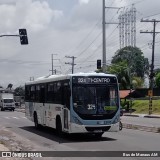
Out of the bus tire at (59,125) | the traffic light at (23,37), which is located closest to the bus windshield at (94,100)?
the bus tire at (59,125)

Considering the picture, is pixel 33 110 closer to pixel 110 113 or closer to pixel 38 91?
pixel 38 91

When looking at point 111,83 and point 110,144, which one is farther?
point 111,83

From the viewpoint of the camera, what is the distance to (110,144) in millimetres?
18203

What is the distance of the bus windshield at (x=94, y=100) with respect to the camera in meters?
20.0

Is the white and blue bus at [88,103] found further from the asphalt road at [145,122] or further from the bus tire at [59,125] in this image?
the asphalt road at [145,122]

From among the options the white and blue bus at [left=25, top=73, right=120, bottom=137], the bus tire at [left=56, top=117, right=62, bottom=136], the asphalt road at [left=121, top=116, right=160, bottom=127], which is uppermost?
the white and blue bus at [left=25, top=73, right=120, bottom=137]

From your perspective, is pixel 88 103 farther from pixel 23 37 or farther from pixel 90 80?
pixel 23 37

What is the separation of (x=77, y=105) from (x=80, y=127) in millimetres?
926

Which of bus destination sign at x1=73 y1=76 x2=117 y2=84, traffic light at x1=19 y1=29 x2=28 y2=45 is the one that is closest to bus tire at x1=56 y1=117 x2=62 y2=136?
bus destination sign at x1=73 y1=76 x2=117 y2=84

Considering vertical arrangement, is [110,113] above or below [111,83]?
below

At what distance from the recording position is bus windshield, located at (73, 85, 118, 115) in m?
20.0

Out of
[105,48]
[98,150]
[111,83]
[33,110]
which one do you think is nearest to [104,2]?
[105,48]

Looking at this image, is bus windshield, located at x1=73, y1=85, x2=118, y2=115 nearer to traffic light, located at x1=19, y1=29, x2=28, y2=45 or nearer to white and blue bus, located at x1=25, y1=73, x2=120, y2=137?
white and blue bus, located at x1=25, y1=73, x2=120, y2=137

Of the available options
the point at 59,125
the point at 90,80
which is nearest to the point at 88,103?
the point at 90,80
